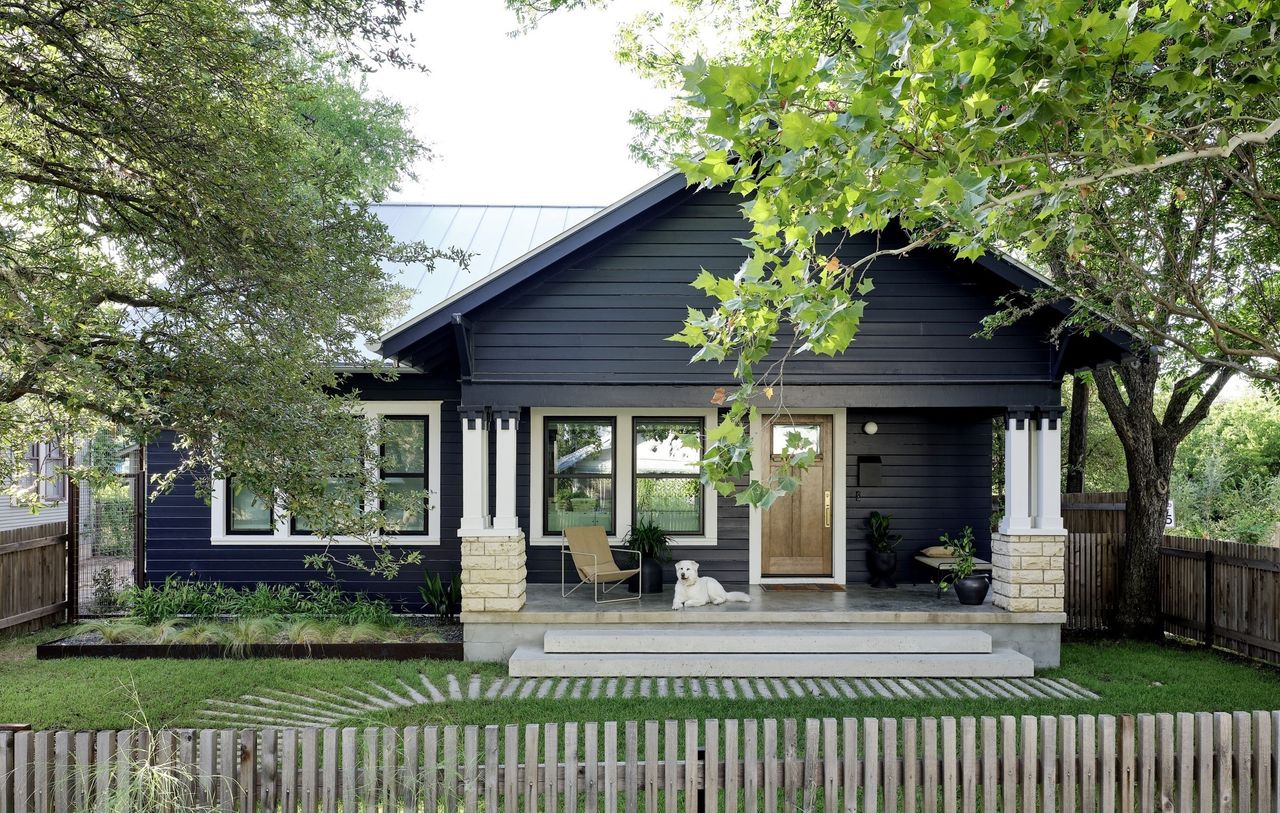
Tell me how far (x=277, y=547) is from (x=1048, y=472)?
870 centimetres

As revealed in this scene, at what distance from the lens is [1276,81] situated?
3672 mm

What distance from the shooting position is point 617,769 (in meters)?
3.69

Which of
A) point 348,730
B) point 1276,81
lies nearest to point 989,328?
point 1276,81

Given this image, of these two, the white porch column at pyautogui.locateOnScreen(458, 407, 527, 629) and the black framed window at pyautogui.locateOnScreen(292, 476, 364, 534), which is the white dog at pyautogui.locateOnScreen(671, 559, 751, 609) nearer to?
the white porch column at pyautogui.locateOnScreen(458, 407, 527, 629)

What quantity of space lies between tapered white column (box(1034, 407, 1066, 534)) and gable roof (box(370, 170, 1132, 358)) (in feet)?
3.00

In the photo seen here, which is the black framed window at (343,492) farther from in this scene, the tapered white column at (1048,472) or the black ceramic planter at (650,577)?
the tapered white column at (1048,472)

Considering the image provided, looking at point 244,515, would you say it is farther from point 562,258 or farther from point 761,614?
point 761,614

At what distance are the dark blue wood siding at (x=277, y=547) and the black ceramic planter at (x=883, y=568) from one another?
504 centimetres

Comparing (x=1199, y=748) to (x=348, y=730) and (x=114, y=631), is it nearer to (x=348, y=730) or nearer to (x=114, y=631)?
(x=348, y=730)

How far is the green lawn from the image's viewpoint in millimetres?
6504

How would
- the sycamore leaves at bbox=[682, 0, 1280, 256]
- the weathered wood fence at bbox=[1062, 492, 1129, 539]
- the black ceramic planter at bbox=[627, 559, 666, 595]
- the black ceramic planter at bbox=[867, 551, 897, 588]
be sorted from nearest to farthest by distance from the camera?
1. the sycamore leaves at bbox=[682, 0, 1280, 256]
2. the black ceramic planter at bbox=[627, 559, 666, 595]
3. the black ceramic planter at bbox=[867, 551, 897, 588]
4. the weathered wood fence at bbox=[1062, 492, 1129, 539]

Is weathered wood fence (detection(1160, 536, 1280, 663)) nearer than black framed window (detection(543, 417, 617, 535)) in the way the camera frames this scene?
Yes

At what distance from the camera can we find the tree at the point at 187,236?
191 inches

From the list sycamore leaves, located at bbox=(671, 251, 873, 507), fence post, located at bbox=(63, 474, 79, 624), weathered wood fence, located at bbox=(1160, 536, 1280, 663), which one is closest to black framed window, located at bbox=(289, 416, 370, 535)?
sycamore leaves, located at bbox=(671, 251, 873, 507)
